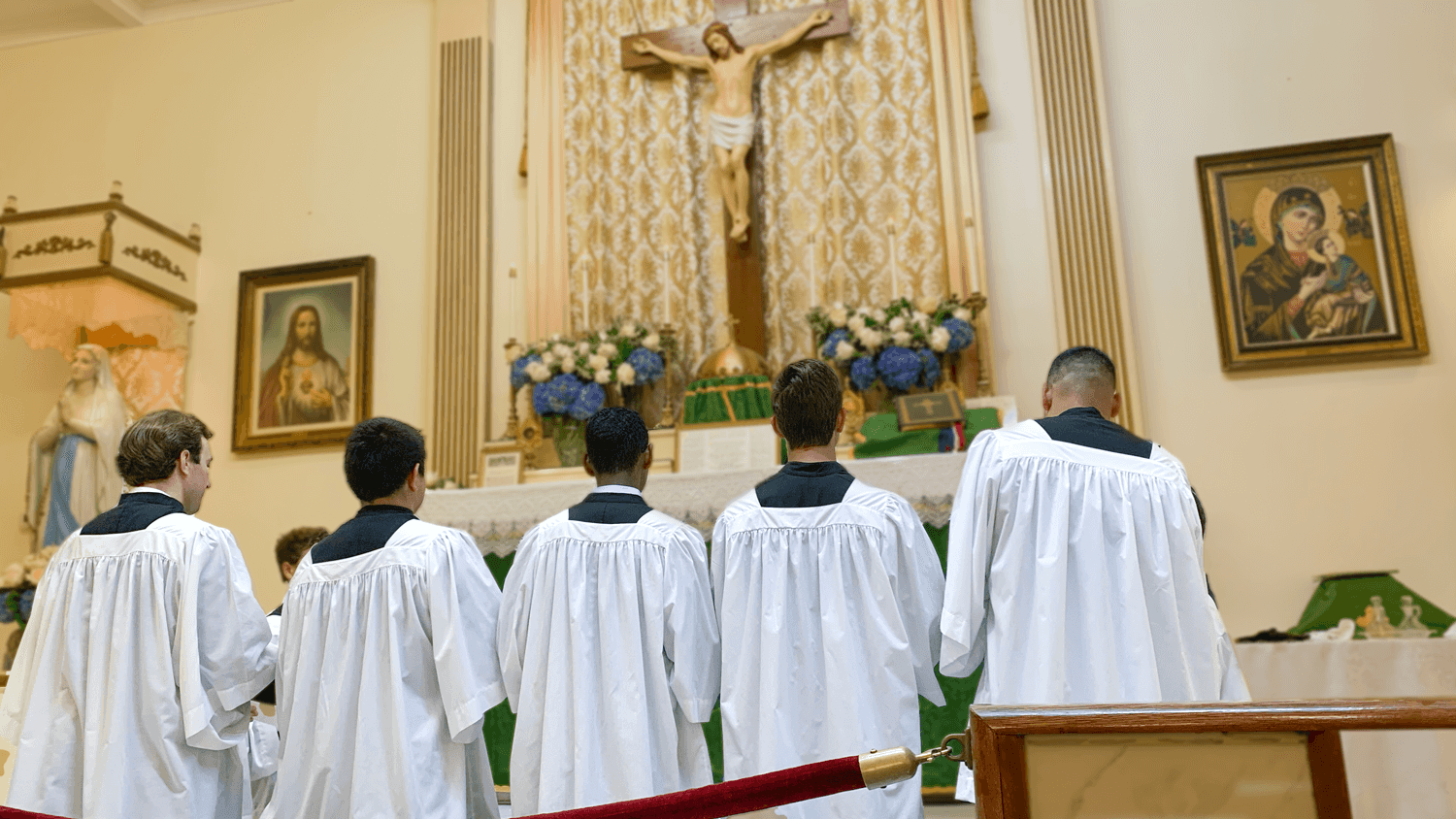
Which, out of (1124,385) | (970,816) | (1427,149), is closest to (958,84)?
(1124,385)

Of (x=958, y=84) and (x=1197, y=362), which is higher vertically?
(x=958, y=84)

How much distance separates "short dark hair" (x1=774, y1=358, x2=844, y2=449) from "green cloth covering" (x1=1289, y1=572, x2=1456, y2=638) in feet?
11.6

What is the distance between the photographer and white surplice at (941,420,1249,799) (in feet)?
9.87

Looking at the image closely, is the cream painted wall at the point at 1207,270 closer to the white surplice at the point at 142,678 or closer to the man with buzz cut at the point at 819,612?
the man with buzz cut at the point at 819,612

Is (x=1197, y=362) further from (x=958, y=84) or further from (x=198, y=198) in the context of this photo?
(x=198, y=198)

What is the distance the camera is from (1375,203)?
688 cm

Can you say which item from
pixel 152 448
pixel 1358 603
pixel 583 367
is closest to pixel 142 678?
pixel 152 448

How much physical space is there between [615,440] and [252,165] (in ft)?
22.7

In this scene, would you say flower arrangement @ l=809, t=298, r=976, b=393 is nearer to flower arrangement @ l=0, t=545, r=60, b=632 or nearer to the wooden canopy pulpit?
the wooden canopy pulpit

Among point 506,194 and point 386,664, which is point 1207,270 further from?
point 386,664

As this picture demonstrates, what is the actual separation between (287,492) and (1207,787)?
7580 mm

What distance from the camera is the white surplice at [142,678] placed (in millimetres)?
3141

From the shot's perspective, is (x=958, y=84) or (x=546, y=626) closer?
(x=546, y=626)

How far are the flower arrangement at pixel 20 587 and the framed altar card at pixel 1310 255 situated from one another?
739 centimetres
